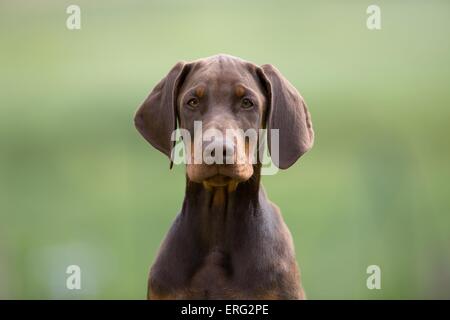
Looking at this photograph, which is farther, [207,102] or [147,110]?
[147,110]

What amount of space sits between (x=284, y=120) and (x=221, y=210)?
2.17 feet

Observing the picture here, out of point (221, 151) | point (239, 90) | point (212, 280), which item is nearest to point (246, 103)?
point (239, 90)

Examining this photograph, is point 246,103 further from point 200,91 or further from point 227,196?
point 227,196

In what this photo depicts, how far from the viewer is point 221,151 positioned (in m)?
4.38

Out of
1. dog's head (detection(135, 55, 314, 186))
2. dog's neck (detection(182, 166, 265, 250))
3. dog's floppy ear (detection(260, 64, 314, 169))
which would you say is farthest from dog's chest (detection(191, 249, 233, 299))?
dog's floppy ear (detection(260, 64, 314, 169))

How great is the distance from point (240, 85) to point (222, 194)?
67cm

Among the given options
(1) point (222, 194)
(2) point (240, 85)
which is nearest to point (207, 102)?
(2) point (240, 85)

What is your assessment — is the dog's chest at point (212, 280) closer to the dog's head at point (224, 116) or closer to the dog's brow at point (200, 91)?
the dog's head at point (224, 116)

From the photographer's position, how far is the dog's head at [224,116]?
4.48 metres

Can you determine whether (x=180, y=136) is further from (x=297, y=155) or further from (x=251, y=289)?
(x=251, y=289)

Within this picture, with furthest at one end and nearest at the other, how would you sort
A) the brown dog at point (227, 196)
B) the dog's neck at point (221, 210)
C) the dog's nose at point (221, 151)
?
the dog's neck at point (221, 210), the brown dog at point (227, 196), the dog's nose at point (221, 151)

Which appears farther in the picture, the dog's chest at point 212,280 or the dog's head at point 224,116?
the dog's chest at point 212,280

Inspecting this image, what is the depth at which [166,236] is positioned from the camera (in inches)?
198

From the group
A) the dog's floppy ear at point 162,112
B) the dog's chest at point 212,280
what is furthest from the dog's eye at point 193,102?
the dog's chest at point 212,280
